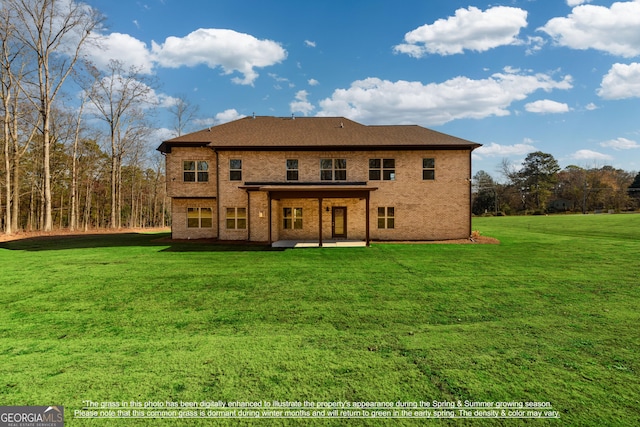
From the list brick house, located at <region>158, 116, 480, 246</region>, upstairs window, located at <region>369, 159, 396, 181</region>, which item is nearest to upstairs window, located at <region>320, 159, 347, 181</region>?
brick house, located at <region>158, 116, 480, 246</region>

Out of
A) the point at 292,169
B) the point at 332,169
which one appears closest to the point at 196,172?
the point at 292,169

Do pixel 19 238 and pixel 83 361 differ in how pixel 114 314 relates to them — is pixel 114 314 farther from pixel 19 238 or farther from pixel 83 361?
pixel 19 238

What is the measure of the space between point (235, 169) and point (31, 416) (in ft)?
52.9

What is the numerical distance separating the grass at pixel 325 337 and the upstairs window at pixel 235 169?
934 centimetres

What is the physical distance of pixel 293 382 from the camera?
3.55 metres

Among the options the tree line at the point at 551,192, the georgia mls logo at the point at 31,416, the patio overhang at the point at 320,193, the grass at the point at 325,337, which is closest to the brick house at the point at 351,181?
the patio overhang at the point at 320,193

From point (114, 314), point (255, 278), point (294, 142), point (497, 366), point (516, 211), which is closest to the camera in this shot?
point (497, 366)

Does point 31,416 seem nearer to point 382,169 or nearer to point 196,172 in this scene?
point 196,172

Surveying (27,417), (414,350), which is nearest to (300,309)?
(414,350)

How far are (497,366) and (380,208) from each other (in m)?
14.8

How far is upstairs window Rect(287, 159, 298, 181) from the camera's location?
18359 millimetres

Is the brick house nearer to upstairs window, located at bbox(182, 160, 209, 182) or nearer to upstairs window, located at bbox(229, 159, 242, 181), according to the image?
upstairs window, located at bbox(229, 159, 242, 181)

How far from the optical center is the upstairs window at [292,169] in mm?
18359

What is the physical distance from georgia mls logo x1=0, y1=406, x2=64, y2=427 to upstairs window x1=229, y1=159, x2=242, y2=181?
15834 millimetres
